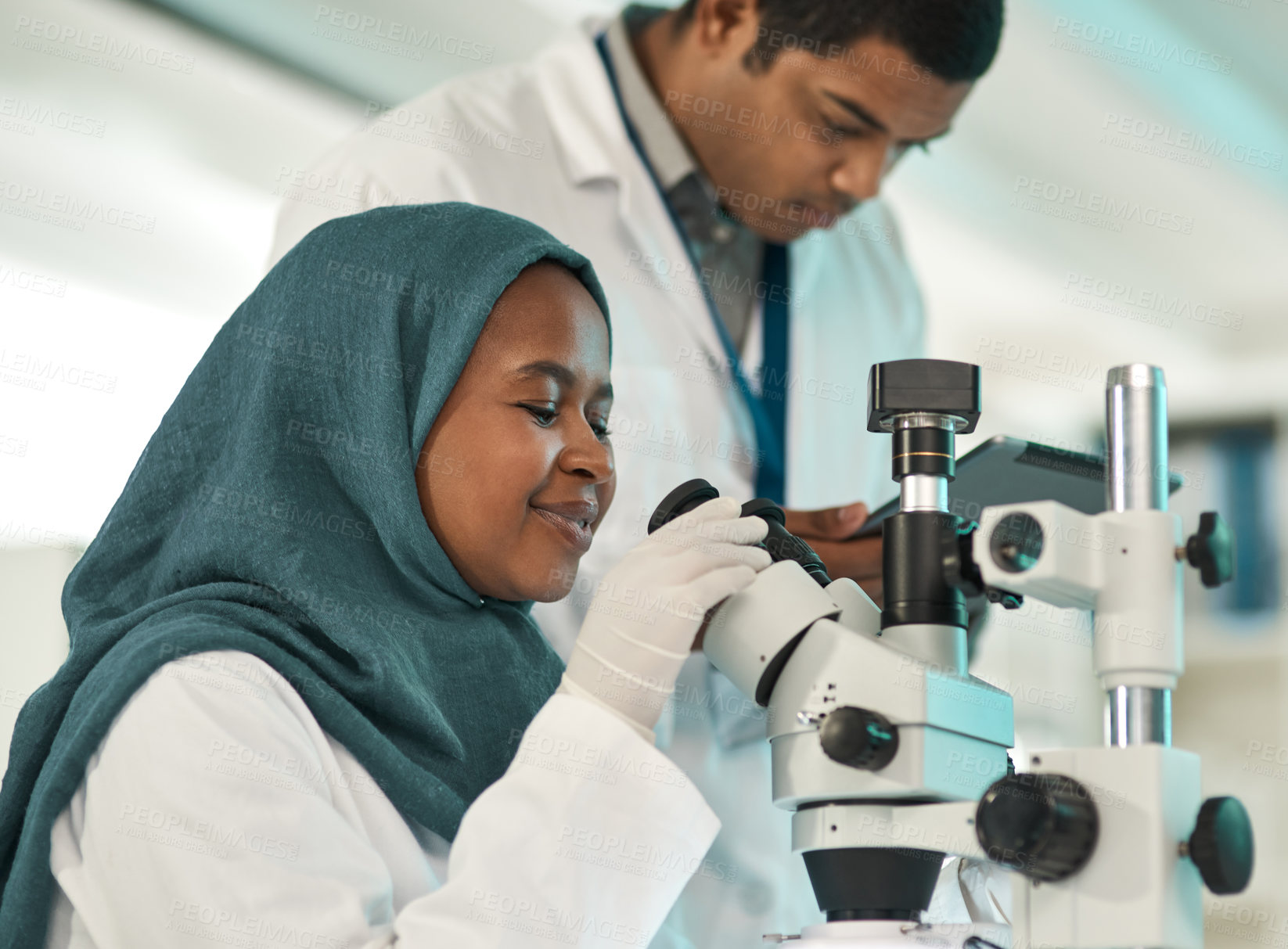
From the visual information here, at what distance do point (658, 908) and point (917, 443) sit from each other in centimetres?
38

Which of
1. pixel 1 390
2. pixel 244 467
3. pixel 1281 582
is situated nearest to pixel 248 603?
pixel 244 467

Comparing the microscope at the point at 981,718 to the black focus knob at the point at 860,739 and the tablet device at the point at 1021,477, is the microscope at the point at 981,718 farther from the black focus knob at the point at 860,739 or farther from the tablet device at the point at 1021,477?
the tablet device at the point at 1021,477

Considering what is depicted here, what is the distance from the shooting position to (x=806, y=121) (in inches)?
68.0

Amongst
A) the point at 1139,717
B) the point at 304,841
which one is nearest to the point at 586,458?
the point at 304,841

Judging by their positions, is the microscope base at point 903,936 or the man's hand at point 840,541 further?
the man's hand at point 840,541

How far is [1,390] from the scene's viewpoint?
1.88 m

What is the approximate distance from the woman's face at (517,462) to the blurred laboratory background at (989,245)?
0.53 metres

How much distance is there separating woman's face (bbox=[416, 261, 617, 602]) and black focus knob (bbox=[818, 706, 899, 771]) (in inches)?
15.0

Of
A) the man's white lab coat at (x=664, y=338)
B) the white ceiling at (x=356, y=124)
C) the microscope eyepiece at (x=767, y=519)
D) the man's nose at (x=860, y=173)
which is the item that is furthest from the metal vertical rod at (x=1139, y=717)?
the white ceiling at (x=356, y=124)

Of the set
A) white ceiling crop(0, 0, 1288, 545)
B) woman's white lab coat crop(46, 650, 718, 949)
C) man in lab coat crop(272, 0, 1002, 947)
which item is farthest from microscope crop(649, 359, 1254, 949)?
white ceiling crop(0, 0, 1288, 545)

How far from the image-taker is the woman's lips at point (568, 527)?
105 centimetres

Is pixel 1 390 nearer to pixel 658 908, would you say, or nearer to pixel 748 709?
pixel 748 709

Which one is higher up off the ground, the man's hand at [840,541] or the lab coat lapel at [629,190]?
the lab coat lapel at [629,190]

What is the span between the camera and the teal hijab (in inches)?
37.1
